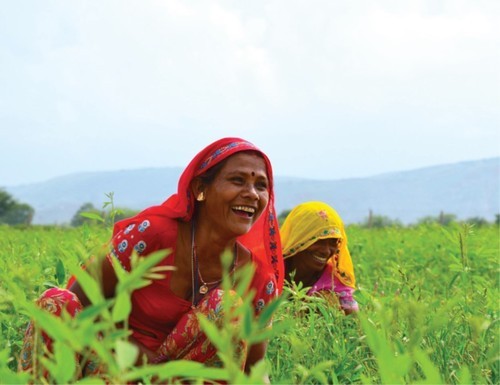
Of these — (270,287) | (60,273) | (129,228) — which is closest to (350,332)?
(270,287)

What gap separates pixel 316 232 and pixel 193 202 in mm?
1394

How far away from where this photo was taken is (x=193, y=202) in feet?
8.89

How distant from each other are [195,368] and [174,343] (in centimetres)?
171

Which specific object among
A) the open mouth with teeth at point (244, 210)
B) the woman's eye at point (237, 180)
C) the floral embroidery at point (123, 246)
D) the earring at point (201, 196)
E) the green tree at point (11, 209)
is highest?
the woman's eye at point (237, 180)

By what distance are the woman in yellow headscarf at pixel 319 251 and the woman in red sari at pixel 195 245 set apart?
1.14 m

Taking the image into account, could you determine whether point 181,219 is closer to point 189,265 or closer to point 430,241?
point 189,265

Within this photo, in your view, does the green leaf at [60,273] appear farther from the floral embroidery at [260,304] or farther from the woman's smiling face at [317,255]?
the woman's smiling face at [317,255]

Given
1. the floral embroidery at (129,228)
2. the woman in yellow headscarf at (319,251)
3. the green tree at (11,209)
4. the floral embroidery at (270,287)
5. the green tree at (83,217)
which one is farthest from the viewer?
the green tree at (11,209)

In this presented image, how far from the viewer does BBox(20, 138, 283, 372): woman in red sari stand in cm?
259

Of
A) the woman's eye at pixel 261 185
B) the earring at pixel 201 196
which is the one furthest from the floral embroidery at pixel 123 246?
the woman's eye at pixel 261 185

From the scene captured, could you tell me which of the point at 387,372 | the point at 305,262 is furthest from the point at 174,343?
the point at 387,372

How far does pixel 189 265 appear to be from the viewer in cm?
275

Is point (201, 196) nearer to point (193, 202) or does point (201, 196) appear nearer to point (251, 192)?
point (193, 202)

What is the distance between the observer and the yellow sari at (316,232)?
3.98 m
